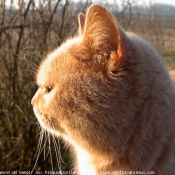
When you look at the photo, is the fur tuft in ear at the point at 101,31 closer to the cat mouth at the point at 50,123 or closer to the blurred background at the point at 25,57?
the cat mouth at the point at 50,123

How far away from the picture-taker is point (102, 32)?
102cm

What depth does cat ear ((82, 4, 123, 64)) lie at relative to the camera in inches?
38.5

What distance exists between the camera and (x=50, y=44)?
2816 mm

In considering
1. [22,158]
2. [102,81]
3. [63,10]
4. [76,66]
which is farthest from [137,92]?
[22,158]

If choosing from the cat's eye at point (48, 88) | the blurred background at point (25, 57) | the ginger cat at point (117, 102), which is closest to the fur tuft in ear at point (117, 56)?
the ginger cat at point (117, 102)

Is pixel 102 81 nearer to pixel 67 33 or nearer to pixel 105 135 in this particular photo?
pixel 105 135

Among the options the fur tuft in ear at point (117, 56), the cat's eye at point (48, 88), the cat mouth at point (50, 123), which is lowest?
the cat mouth at point (50, 123)

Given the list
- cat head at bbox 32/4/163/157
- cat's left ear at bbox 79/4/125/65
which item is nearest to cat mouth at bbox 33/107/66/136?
cat head at bbox 32/4/163/157

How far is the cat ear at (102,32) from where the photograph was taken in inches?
38.5

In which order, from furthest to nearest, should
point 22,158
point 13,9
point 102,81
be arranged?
point 22,158 → point 13,9 → point 102,81

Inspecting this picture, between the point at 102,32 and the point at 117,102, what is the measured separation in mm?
267

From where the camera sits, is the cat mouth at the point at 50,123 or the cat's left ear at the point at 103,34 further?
the cat mouth at the point at 50,123

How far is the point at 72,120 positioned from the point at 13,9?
68.1 inches

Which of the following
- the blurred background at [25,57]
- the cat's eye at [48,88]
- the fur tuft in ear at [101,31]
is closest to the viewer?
the fur tuft in ear at [101,31]
